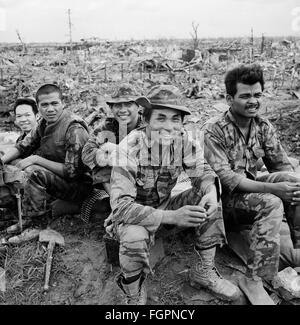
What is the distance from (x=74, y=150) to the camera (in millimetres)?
3344

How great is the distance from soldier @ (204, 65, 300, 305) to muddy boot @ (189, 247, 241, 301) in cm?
11

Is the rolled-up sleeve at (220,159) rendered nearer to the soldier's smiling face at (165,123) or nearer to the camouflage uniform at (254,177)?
the camouflage uniform at (254,177)

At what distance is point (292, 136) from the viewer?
659 cm

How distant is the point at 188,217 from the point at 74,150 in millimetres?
1435

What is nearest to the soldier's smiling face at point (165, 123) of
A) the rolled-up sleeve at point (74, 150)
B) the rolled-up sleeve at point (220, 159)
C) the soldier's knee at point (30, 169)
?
the rolled-up sleeve at point (220, 159)

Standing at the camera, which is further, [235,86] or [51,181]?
[51,181]

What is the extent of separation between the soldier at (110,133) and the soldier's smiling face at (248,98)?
917 millimetres

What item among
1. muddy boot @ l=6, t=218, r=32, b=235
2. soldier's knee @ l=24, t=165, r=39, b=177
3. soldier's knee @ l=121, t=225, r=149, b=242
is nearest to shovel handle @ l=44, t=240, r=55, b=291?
muddy boot @ l=6, t=218, r=32, b=235

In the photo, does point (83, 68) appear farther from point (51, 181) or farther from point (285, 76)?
point (51, 181)

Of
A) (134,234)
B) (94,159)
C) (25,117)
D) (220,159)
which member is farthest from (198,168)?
(25,117)

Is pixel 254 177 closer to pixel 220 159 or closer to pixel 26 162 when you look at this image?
pixel 220 159
